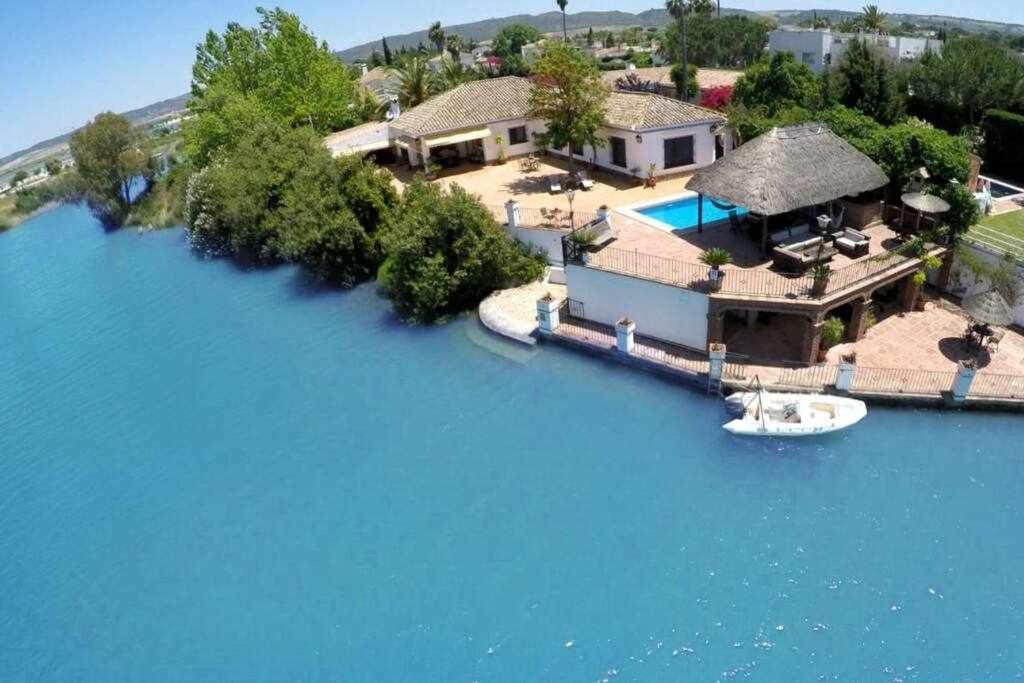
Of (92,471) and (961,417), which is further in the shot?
(92,471)

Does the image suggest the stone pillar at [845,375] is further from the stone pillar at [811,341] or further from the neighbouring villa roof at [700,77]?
the neighbouring villa roof at [700,77]

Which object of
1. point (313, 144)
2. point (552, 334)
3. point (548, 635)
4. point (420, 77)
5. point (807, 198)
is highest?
point (420, 77)

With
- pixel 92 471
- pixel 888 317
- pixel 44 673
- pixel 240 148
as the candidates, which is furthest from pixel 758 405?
pixel 240 148

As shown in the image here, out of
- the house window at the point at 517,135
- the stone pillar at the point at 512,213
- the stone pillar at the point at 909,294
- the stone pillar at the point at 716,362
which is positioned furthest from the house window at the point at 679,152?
the stone pillar at the point at 716,362

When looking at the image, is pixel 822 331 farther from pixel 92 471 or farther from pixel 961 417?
pixel 92 471

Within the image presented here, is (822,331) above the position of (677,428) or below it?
above

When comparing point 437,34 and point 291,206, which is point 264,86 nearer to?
point 291,206

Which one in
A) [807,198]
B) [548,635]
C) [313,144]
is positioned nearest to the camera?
[548,635]
